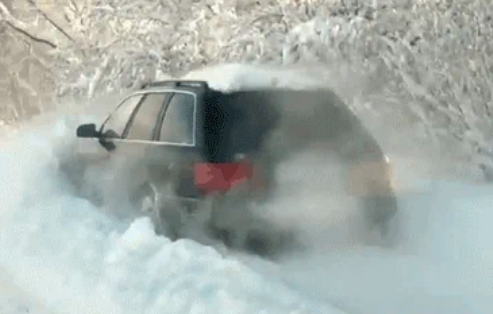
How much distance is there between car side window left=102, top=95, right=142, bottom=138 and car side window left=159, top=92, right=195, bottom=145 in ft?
2.98

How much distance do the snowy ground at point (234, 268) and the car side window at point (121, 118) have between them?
2.65ft

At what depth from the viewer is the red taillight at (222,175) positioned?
25.5ft

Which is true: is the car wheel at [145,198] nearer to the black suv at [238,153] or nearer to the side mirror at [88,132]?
the black suv at [238,153]

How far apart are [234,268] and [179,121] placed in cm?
190

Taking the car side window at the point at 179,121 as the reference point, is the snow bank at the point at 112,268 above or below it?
below

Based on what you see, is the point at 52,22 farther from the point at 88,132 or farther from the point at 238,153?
the point at 238,153

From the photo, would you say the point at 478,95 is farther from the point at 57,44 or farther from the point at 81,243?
the point at 57,44

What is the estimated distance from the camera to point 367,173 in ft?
26.7

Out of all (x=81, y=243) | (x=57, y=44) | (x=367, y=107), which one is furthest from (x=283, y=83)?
(x=57, y=44)

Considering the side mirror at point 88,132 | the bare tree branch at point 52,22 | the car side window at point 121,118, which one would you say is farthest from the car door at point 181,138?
the bare tree branch at point 52,22

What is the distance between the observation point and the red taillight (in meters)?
7.78

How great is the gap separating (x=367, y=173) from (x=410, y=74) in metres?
5.84

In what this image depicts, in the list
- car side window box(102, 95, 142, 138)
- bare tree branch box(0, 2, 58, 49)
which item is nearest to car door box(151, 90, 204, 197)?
car side window box(102, 95, 142, 138)

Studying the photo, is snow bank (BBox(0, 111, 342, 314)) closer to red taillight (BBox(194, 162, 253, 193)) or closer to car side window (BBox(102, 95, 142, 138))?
red taillight (BBox(194, 162, 253, 193))
